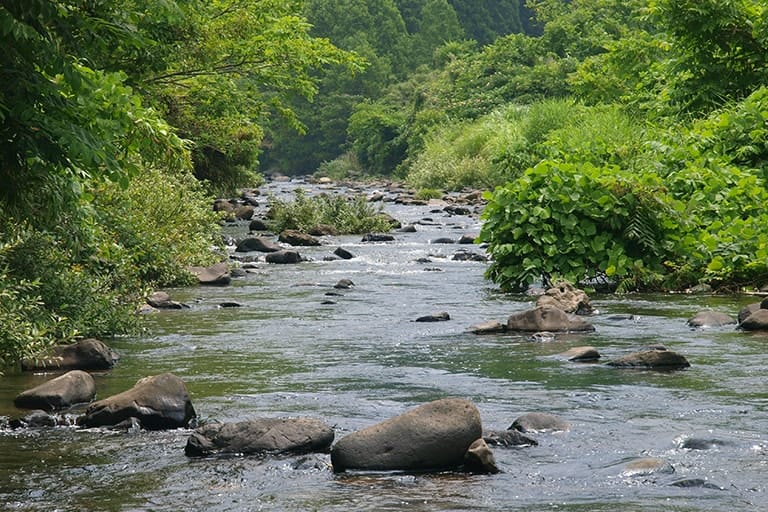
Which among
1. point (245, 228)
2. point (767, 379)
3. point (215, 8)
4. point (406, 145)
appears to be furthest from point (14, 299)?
point (406, 145)

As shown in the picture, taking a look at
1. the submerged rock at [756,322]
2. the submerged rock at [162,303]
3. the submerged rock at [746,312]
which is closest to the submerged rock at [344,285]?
the submerged rock at [162,303]

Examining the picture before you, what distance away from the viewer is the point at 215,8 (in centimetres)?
2027

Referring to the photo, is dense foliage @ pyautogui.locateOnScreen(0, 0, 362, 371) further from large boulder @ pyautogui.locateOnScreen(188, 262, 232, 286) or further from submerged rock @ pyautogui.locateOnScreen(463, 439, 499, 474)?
submerged rock @ pyautogui.locateOnScreen(463, 439, 499, 474)

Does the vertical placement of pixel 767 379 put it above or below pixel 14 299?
below

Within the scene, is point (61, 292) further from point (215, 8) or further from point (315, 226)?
point (315, 226)

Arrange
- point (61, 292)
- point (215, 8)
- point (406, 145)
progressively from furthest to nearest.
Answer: point (406, 145) → point (215, 8) → point (61, 292)

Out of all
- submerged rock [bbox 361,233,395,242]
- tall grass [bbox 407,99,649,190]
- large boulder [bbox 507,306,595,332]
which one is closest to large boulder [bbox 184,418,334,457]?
large boulder [bbox 507,306,595,332]

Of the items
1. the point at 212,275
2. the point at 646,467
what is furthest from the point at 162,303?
the point at 646,467

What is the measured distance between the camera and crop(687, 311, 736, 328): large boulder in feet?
37.9

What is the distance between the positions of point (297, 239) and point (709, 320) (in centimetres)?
1267

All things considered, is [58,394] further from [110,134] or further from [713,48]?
[713,48]

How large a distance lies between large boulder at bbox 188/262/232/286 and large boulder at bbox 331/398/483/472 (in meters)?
10.1

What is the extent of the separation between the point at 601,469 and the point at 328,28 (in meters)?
97.2

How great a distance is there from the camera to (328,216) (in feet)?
87.2
